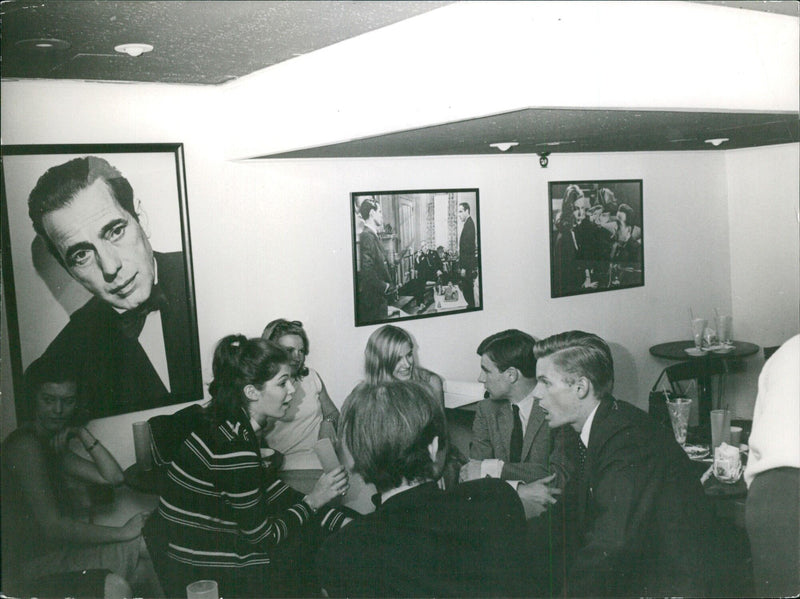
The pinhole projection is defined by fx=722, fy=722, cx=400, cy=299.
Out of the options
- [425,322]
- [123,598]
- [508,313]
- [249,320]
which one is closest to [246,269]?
[249,320]

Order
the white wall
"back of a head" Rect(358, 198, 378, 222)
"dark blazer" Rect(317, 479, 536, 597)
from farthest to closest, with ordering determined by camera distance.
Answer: the white wall
"back of a head" Rect(358, 198, 378, 222)
"dark blazer" Rect(317, 479, 536, 597)

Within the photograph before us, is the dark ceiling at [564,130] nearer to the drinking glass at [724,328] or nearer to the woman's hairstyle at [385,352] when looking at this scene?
the woman's hairstyle at [385,352]

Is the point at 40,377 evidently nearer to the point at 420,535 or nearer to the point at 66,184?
the point at 66,184

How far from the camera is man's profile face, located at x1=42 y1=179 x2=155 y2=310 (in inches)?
108

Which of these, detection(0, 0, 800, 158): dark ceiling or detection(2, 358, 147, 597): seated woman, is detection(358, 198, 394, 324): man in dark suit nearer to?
detection(0, 0, 800, 158): dark ceiling

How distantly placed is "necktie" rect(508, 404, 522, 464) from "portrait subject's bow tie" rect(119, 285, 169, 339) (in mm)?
1504

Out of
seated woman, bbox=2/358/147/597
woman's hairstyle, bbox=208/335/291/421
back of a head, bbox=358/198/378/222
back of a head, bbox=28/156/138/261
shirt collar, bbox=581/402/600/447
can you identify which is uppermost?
Answer: back of a head, bbox=28/156/138/261

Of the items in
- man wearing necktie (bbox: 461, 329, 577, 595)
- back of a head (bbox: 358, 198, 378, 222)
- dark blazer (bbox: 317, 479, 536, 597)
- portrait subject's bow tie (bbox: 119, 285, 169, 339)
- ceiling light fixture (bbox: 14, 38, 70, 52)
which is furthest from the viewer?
back of a head (bbox: 358, 198, 378, 222)

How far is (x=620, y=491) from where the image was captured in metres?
1.82

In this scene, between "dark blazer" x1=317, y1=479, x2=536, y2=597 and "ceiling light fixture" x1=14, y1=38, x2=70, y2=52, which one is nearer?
"dark blazer" x1=317, y1=479, x2=536, y2=597

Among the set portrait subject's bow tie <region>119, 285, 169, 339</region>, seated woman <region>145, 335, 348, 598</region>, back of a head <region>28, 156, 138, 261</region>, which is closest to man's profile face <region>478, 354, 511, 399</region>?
seated woman <region>145, 335, 348, 598</region>

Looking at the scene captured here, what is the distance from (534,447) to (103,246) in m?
1.83

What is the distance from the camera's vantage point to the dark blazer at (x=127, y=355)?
2.79m

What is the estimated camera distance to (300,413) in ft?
11.0
